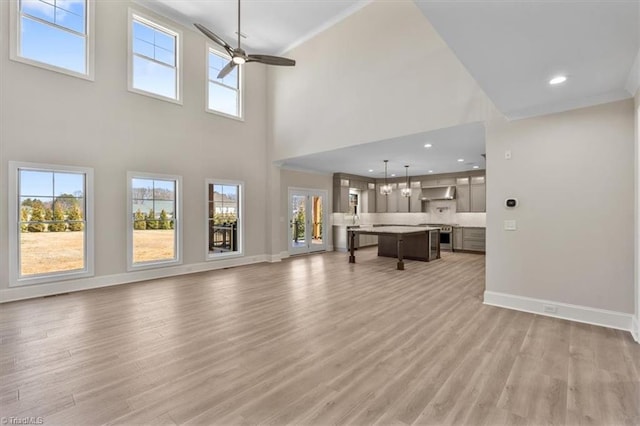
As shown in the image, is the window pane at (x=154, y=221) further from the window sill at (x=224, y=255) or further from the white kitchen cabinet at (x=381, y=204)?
the white kitchen cabinet at (x=381, y=204)

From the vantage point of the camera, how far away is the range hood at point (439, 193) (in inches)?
386

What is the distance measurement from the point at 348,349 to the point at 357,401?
0.75 meters

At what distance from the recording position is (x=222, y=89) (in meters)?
7.14

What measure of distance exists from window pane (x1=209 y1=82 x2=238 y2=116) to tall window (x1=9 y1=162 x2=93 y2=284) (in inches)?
121

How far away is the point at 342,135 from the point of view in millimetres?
6082

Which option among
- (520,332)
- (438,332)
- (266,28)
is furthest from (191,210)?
(520,332)

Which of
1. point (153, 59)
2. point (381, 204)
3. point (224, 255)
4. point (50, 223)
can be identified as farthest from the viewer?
point (381, 204)

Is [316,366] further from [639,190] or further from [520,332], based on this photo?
[639,190]

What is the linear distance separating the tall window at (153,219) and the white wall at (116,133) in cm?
16

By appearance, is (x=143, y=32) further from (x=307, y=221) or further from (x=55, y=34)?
(x=307, y=221)

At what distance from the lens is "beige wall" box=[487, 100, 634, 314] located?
10.5ft

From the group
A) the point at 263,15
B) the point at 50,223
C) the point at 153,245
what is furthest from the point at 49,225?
the point at 263,15

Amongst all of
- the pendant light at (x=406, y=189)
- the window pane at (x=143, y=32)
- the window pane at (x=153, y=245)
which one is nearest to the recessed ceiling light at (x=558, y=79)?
the pendant light at (x=406, y=189)

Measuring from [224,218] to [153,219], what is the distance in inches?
63.9
